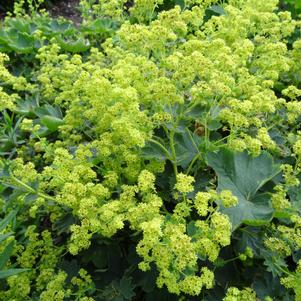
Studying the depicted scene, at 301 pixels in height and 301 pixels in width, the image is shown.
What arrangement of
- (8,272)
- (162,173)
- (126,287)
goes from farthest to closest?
(162,173) < (126,287) < (8,272)

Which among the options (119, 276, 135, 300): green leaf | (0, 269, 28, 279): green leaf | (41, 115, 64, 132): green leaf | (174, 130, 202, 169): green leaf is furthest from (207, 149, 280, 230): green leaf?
(41, 115, 64, 132): green leaf

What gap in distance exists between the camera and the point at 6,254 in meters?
1.98

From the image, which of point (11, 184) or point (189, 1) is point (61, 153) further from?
point (189, 1)

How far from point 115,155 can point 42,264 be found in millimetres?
648

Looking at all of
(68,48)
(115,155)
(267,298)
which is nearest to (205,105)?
(115,155)

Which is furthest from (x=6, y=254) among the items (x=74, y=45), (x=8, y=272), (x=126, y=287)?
(x=74, y=45)

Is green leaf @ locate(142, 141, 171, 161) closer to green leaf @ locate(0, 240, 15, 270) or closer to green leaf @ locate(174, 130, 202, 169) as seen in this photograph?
green leaf @ locate(174, 130, 202, 169)

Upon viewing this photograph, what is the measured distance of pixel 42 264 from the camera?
2.12m

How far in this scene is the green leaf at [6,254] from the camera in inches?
76.7

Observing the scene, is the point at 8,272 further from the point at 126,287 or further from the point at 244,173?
the point at 244,173

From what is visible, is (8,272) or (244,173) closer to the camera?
(8,272)

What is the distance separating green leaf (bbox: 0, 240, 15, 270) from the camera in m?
1.95

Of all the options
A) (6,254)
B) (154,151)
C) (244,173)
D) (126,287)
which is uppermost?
(154,151)

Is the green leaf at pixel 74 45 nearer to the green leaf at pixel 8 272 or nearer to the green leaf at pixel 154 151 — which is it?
the green leaf at pixel 154 151
